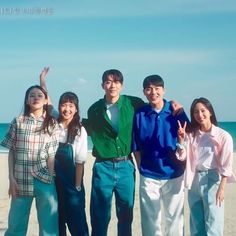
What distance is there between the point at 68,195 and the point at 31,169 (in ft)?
1.79

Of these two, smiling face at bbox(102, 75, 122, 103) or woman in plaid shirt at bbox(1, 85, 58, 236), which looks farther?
smiling face at bbox(102, 75, 122, 103)

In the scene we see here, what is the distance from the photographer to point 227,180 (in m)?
5.06

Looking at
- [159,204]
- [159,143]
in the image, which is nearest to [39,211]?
[159,204]

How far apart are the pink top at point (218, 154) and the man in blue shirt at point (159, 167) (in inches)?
5.6

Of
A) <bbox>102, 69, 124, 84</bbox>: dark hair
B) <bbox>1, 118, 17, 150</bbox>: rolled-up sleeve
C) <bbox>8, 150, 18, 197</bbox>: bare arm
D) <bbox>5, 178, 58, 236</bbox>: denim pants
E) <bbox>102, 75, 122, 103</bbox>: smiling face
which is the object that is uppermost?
<bbox>102, 69, 124, 84</bbox>: dark hair

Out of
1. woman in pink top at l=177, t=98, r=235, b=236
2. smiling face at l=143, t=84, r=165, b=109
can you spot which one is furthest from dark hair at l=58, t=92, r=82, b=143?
woman in pink top at l=177, t=98, r=235, b=236

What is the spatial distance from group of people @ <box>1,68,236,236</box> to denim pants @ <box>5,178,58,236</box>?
0.4 inches

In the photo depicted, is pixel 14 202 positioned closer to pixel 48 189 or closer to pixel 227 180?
pixel 48 189

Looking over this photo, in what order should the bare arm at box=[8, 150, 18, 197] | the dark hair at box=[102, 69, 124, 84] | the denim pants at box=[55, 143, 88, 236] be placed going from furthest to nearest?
the dark hair at box=[102, 69, 124, 84] < the denim pants at box=[55, 143, 88, 236] < the bare arm at box=[8, 150, 18, 197]

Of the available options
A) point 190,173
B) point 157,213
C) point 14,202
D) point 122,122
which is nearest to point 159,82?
point 122,122

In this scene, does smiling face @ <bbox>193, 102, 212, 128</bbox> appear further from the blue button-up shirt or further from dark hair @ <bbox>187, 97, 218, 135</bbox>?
the blue button-up shirt

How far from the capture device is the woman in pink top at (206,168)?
16.2 feet

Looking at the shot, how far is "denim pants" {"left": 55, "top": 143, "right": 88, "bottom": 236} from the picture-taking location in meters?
4.96

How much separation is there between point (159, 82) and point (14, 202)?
2.03m
